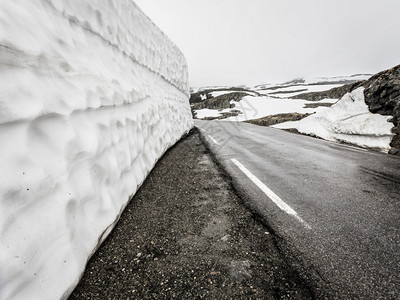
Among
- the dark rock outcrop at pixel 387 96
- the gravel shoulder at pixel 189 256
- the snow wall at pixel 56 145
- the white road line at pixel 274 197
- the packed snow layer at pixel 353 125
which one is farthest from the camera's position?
the packed snow layer at pixel 353 125

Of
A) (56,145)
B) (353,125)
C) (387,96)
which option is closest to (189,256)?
(56,145)

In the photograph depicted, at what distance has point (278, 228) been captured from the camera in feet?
7.75

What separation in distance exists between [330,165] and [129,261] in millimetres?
4881

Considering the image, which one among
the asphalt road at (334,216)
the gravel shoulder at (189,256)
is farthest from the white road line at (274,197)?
the gravel shoulder at (189,256)

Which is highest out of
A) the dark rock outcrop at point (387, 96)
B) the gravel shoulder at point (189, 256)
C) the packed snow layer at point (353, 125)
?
the dark rock outcrop at point (387, 96)

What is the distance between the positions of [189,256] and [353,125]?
30.1ft

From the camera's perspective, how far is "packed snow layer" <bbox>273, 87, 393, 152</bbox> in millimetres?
7031

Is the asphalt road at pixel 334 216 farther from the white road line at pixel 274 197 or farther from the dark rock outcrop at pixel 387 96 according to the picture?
the dark rock outcrop at pixel 387 96

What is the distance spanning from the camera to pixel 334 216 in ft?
8.60

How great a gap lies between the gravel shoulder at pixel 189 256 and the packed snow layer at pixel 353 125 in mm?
6954

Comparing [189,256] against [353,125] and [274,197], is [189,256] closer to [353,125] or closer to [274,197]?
[274,197]

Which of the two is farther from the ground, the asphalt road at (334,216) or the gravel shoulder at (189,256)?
the gravel shoulder at (189,256)

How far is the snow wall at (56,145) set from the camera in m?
1.34

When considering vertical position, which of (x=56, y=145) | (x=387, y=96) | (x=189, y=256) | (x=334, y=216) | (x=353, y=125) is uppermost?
(x=56, y=145)
